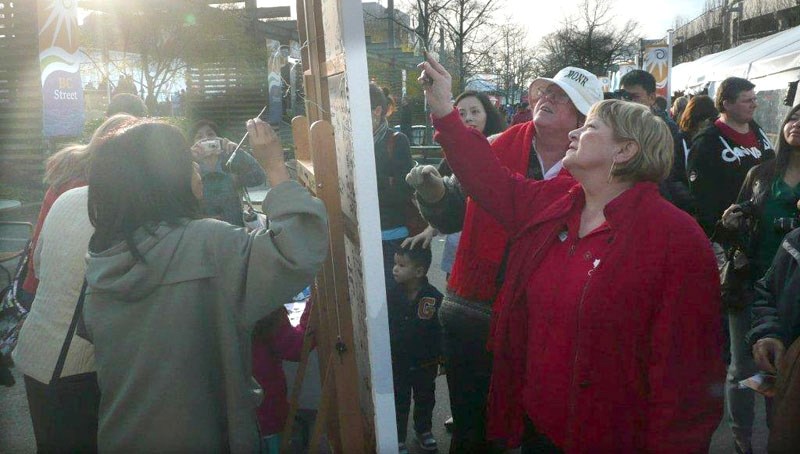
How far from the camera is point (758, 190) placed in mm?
3152

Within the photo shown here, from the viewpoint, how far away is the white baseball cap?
252 centimetres

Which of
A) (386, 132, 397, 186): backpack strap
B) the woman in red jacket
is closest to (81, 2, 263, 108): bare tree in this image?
(386, 132, 397, 186): backpack strap

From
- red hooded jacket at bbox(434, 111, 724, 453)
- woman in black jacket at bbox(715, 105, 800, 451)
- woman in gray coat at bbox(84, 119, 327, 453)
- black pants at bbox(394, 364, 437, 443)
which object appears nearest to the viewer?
woman in gray coat at bbox(84, 119, 327, 453)

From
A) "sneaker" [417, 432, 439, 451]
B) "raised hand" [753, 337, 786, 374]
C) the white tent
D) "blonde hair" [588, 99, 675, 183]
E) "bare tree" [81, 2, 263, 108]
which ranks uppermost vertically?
"bare tree" [81, 2, 263, 108]

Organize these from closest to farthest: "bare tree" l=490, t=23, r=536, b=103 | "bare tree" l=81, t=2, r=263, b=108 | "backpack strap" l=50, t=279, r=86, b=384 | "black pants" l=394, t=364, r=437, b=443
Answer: "backpack strap" l=50, t=279, r=86, b=384
"black pants" l=394, t=364, r=437, b=443
"bare tree" l=81, t=2, r=263, b=108
"bare tree" l=490, t=23, r=536, b=103

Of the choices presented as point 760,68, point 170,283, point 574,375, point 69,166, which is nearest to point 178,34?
point 760,68

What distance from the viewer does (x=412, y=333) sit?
3598 mm

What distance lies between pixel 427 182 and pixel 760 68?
9214 mm

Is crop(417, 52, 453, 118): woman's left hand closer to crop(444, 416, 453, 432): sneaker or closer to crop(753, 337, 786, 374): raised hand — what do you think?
crop(753, 337, 786, 374): raised hand

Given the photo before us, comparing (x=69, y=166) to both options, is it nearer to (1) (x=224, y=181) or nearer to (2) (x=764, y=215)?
(1) (x=224, y=181)

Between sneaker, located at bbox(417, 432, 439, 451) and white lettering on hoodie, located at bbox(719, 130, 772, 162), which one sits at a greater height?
white lettering on hoodie, located at bbox(719, 130, 772, 162)

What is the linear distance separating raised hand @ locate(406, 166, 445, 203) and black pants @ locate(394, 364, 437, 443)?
4.53ft

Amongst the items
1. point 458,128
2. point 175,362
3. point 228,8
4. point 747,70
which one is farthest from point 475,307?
point 228,8

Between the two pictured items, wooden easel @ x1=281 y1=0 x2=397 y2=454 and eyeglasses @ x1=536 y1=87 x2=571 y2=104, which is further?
eyeglasses @ x1=536 y1=87 x2=571 y2=104
